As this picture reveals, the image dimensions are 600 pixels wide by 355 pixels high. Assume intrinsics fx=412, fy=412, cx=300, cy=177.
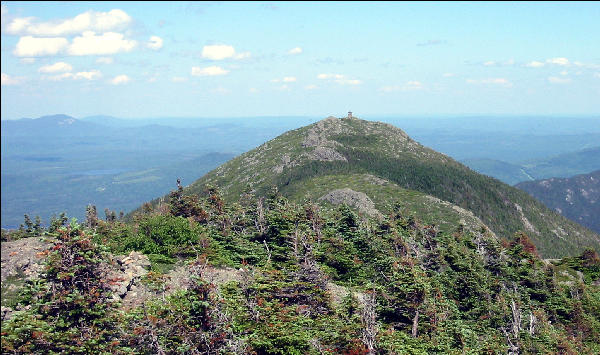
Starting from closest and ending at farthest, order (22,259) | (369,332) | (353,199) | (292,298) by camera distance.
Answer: (369,332)
(292,298)
(22,259)
(353,199)

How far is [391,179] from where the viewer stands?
495 feet

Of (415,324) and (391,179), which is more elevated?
(415,324)

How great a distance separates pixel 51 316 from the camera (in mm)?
20781

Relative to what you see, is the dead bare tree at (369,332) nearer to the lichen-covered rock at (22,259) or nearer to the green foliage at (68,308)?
the green foliage at (68,308)

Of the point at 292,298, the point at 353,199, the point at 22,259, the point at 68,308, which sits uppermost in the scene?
the point at 68,308

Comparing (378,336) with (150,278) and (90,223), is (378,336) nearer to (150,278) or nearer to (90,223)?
(150,278)

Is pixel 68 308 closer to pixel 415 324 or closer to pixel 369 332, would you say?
pixel 369 332

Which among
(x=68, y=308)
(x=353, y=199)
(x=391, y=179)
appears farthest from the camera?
(x=391, y=179)

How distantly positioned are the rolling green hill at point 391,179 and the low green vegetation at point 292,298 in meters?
60.1

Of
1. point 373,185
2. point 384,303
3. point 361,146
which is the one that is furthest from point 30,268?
point 361,146

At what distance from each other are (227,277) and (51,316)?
16.9 meters

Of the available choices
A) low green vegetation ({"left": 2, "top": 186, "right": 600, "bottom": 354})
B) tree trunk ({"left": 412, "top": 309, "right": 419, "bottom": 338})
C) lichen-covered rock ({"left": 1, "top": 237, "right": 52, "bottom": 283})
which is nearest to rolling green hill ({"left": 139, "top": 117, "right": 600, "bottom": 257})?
low green vegetation ({"left": 2, "top": 186, "right": 600, "bottom": 354})

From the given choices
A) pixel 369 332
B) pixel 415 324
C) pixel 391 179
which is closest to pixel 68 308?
pixel 369 332

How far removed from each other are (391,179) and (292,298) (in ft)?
416
